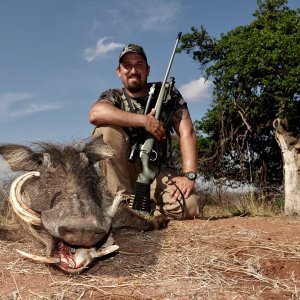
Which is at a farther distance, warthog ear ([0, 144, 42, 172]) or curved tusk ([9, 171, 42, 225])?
warthog ear ([0, 144, 42, 172])

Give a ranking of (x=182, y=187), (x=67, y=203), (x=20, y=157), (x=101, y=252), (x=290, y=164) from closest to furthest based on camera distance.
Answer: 1. (x=101, y=252)
2. (x=67, y=203)
3. (x=20, y=157)
4. (x=182, y=187)
5. (x=290, y=164)

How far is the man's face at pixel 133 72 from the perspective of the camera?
18.7 ft

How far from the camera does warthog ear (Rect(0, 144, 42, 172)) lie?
3.72 meters

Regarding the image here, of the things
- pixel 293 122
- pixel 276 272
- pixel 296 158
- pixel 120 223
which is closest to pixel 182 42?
pixel 293 122

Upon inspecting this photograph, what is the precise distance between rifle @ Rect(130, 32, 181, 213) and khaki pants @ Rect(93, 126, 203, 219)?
24 cm

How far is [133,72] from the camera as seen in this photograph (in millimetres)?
5672

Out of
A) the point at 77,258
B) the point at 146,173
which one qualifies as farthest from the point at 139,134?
the point at 77,258

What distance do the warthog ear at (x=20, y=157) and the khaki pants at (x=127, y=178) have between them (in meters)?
1.36

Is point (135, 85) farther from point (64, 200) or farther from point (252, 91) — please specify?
point (252, 91)

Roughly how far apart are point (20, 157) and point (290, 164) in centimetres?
805

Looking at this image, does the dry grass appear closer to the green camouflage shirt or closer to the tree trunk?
the green camouflage shirt

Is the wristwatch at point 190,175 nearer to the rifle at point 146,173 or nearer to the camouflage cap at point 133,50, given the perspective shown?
the rifle at point 146,173

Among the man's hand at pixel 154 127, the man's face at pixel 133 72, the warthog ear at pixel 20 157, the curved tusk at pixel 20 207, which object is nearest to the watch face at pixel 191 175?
the man's hand at pixel 154 127

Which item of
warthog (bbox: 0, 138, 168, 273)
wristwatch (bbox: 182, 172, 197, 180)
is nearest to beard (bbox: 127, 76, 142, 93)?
wristwatch (bbox: 182, 172, 197, 180)
